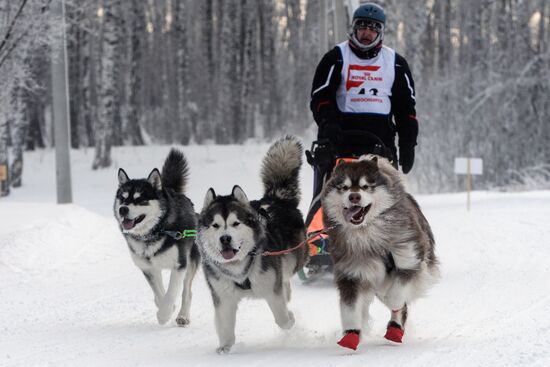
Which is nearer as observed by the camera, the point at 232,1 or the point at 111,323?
the point at 111,323

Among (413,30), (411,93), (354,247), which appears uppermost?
(413,30)

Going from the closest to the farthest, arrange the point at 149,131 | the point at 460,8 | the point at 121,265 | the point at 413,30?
the point at 121,265 < the point at 413,30 < the point at 460,8 < the point at 149,131

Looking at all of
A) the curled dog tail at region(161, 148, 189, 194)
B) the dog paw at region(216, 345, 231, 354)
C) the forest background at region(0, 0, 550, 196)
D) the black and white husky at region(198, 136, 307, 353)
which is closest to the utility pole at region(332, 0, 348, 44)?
the forest background at region(0, 0, 550, 196)

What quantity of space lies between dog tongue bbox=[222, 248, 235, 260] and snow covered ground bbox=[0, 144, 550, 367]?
56 centimetres

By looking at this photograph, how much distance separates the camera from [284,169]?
520 centimetres

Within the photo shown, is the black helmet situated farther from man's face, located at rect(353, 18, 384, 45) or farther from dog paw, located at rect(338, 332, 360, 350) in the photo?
dog paw, located at rect(338, 332, 360, 350)

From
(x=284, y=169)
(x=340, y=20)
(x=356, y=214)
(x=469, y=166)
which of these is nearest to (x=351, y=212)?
(x=356, y=214)

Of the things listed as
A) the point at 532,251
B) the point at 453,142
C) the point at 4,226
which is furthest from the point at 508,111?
the point at 4,226

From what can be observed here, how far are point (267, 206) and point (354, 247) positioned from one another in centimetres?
120

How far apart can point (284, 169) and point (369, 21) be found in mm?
1146

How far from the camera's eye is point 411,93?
503 cm

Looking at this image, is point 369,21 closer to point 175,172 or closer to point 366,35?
point 366,35

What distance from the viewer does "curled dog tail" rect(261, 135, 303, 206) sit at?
5207mm

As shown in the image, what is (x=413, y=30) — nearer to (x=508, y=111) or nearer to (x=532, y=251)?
(x=508, y=111)
